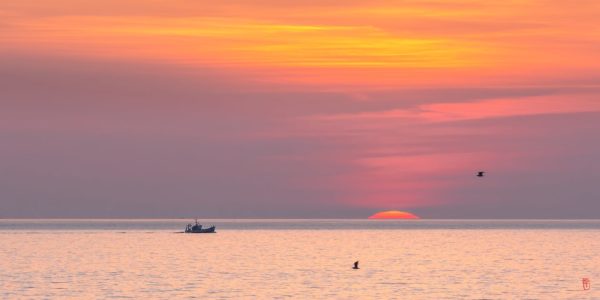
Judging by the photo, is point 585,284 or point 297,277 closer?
point 585,284

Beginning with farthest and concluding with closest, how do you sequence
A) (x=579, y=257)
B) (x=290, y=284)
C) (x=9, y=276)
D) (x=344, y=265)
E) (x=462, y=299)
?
(x=579, y=257), (x=344, y=265), (x=9, y=276), (x=290, y=284), (x=462, y=299)

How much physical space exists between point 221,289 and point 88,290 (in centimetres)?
1330

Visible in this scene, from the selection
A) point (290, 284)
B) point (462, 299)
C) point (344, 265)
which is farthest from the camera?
point (344, 265)

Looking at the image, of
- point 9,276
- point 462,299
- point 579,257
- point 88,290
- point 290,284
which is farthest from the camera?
point 579,257

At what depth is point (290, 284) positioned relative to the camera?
436 ft

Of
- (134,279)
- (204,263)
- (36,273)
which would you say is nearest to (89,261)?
(204,263)

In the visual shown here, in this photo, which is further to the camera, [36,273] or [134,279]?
[36,273]

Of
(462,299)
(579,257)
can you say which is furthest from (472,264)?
(462,299)

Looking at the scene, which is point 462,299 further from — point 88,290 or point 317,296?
point 88,290

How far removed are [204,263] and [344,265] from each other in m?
20.1

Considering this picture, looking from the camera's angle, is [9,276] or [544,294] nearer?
[544,294]

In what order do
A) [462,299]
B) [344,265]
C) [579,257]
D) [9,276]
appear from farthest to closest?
[579,257], [344,265], [9,276], [462,299]

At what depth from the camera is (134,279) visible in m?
139

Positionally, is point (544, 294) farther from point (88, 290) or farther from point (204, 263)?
point (204, 263)
